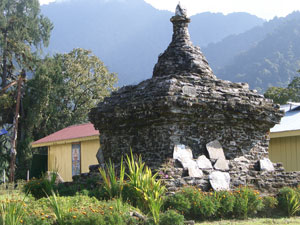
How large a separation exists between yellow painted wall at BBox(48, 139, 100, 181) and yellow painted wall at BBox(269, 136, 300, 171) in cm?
925

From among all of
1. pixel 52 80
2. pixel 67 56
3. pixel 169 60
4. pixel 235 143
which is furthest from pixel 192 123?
pixel 67 56

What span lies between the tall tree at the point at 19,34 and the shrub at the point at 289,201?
86.7 feet

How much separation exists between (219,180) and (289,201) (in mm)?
1691

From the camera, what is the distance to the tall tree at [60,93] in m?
31.1

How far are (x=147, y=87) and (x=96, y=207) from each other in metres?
4.51

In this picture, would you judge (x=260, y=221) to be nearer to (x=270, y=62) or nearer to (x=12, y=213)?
(x=12, y=213)

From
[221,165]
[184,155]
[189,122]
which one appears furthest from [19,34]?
[221,165]

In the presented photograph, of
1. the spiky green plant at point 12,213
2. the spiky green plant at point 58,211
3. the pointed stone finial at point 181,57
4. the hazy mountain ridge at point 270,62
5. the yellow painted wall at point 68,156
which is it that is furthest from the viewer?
the hazy mountain ridge at point 270,62

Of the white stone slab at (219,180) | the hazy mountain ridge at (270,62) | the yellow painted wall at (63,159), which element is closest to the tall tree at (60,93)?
the yellow painted wall at (63,159)

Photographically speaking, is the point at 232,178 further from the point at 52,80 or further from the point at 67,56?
the point at 67,56

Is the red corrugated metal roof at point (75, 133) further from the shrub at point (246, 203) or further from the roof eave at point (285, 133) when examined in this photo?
the shrub at point (246, 203)

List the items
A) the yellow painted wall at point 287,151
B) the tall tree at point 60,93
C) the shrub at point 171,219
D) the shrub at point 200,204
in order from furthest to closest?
the tall tree at point 60,93
the yellow painted wall at point 287,151
the shrub at point 200,204
the shrub at point 171,219

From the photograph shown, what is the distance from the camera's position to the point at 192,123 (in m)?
11.3

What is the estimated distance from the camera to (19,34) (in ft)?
108
